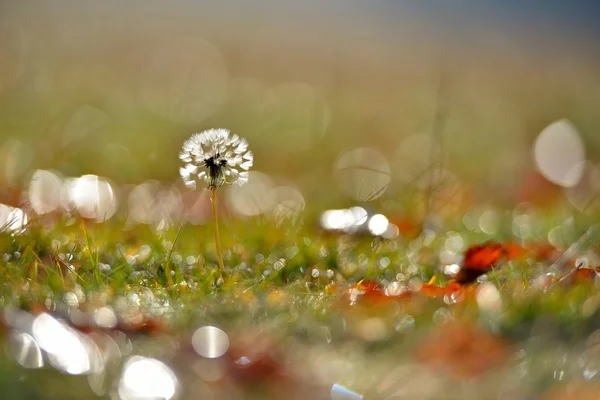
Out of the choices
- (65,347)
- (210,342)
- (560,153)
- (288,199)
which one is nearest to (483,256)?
(210,342)

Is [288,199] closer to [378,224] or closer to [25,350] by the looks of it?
[378,224]

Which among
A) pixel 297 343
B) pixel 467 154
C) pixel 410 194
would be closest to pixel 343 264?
pixel 297 343

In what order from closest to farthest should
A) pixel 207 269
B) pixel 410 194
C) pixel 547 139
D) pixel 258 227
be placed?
pixel 207 269, pixel 258 227, pixel 410 194, pixel 547 139

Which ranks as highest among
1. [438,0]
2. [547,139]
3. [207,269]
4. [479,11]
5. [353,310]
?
[438,0]

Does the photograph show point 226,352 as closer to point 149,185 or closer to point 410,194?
point 410,194

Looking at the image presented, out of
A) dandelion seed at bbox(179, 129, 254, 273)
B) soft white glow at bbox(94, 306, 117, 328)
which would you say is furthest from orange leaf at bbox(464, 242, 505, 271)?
soft white glow at bbox(94, 306, 117, 328)

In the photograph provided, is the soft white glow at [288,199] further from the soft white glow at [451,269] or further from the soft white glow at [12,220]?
the soft white glow at [12,220]

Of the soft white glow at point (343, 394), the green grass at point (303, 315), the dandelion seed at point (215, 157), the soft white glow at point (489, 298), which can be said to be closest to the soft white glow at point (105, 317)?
the green grass at point (303, 315)
